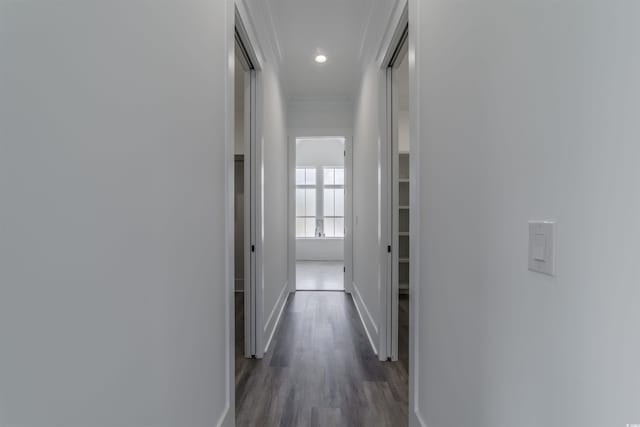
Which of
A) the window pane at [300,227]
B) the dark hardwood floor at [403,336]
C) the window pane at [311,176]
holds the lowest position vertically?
the dark hardwood floor at [403,336]

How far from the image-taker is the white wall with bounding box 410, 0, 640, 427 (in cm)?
57

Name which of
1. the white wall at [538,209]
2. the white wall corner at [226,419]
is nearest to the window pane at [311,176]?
the white wall corner at [226,419]

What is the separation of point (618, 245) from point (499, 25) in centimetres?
67

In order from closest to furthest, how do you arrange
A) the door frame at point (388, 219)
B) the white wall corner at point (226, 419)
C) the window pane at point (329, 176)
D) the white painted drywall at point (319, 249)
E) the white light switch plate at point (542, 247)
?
the white light switch plate at point (542, 247) → the white wall corner at point (226, 419) → the door frame at point (388, 219) → the white painted drywall at point (319, 249) → the window pane at point (329, 176)

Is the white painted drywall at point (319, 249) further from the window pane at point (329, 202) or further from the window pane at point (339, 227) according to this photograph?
the window pane at point (329, 202)

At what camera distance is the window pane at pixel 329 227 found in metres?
8.82

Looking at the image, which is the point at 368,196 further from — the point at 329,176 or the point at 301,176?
the point at 301,176

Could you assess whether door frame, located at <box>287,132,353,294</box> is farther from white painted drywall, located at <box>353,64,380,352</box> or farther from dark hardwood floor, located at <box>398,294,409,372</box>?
dark hardwood floor, located at <box>398,294,409,372</box>

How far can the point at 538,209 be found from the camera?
0.76m

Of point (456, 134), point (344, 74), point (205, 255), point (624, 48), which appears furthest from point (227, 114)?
point (344, 74)

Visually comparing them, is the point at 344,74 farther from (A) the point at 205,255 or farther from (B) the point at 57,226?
(B) the point at 57,226

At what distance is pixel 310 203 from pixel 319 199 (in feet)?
0.86

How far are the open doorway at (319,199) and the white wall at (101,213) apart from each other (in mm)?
7057

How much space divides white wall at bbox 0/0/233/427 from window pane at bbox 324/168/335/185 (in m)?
7.50
